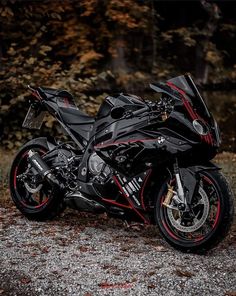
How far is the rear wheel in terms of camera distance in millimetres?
6004

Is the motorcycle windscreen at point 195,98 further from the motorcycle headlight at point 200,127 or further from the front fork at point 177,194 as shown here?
the front fork at point 177,194

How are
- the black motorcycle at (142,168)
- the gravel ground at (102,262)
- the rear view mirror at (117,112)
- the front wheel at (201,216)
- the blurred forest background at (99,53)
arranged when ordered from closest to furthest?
the gravel ground at (102,262) → the front wheel at (201,216) → the black motorcycle at (142,168) → the rear view mirror at (117,112) → the blurred forest background at (99,53)

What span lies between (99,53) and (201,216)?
12.8 m

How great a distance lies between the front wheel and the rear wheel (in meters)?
1.21

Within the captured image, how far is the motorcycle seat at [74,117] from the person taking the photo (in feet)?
19.7

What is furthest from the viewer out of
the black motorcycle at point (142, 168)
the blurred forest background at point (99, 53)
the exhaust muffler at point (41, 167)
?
the blurred forest background at point (99, 53)

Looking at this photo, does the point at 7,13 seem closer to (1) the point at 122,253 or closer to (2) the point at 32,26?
(2) the point at 32,26

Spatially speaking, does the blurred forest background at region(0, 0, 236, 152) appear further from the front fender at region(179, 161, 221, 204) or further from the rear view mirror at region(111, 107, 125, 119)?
the front fender at region(179, 161, 221, 204)

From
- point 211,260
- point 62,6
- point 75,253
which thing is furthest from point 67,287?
point 62,6

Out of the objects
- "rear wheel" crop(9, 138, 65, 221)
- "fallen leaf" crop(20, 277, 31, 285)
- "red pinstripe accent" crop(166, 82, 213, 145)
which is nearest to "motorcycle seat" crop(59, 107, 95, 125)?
"rear wheel" crop(9, 138, 65, 221)

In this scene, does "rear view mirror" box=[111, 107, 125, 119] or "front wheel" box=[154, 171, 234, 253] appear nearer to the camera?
"front wheel" box=[154, 171, 234, 253]

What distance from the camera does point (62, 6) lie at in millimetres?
13648

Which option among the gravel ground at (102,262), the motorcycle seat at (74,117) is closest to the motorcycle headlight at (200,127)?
the gravel ground at (102,262)

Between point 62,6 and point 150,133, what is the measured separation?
29.8 ft
